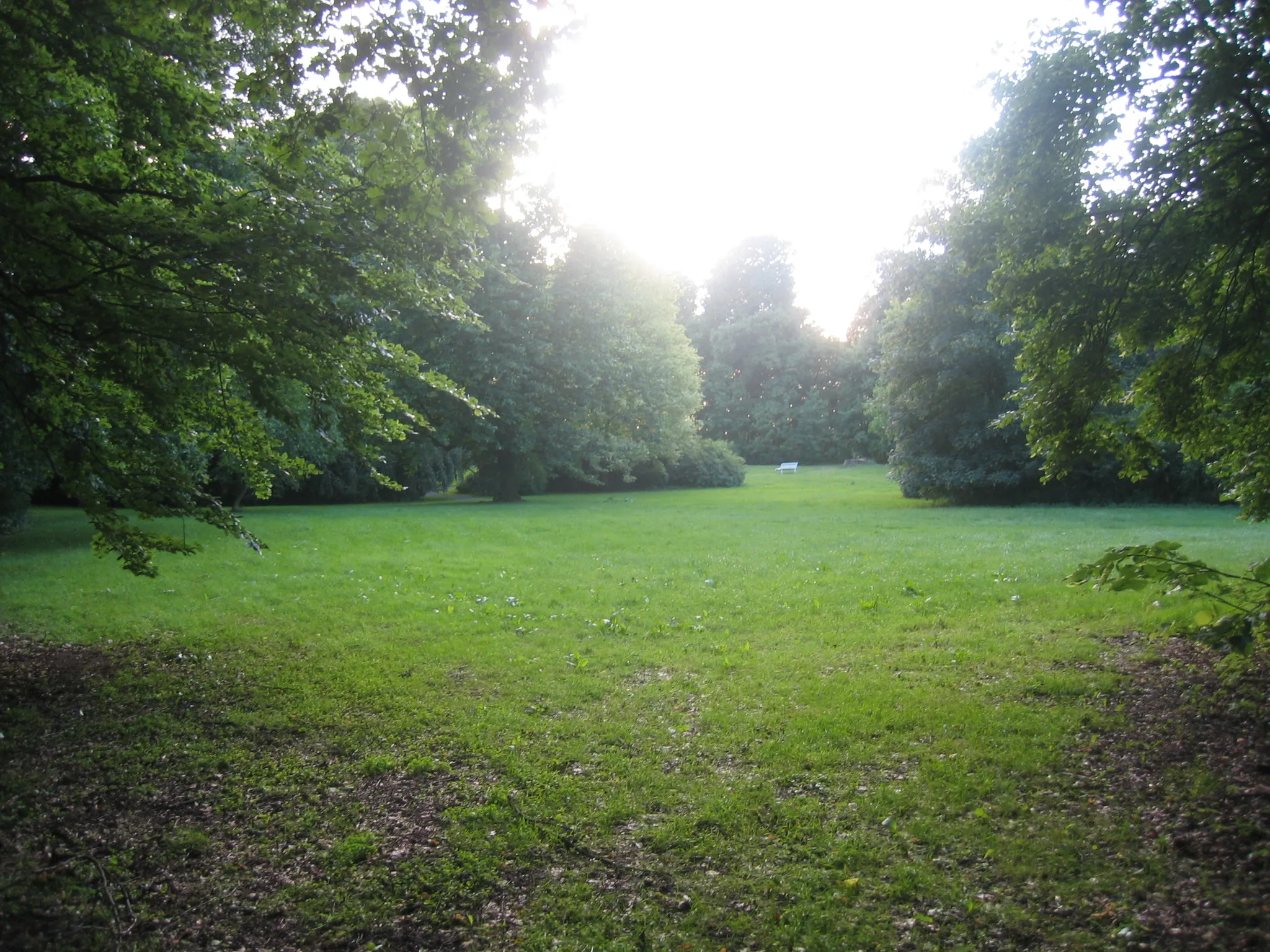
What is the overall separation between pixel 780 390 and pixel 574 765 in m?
55.2

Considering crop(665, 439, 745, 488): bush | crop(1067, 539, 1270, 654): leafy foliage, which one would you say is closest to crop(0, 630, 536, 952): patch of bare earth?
crop(1067, 539, 1270, 654): leafy foliage

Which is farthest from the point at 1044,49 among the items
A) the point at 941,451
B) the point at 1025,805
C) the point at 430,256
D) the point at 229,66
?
the point at 941,451

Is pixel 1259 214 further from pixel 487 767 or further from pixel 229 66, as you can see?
pixel 229 66

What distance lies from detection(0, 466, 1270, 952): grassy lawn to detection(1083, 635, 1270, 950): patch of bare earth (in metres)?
0.16

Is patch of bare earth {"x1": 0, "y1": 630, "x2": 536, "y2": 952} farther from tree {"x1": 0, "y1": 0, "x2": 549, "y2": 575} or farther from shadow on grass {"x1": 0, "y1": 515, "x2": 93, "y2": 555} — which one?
shadow on grass {"x1": 0, "y1": 515, "x2": 93, "y2": 555}

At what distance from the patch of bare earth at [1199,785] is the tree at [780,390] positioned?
168ft

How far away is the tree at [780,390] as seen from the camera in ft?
193

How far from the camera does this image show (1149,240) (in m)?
6.52

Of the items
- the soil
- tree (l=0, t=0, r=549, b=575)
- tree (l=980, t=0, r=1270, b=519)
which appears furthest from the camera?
tree (l=980, t=0, r=1270, b=519)

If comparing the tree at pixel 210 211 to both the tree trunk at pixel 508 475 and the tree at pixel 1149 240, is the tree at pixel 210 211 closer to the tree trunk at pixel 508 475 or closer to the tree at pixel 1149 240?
the tree at pixel 1149 240

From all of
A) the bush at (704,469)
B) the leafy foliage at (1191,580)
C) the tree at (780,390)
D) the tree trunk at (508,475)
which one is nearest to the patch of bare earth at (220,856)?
the leafy foliage at (1191,580)

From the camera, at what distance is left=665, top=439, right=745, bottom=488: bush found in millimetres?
41875

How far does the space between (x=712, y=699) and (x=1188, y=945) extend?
3905 millimetres

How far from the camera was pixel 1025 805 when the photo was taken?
478 cm
